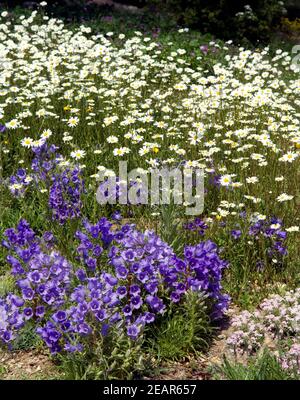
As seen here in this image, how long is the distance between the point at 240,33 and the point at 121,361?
966 cm

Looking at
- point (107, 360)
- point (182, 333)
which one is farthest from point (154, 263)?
point (107, 360)

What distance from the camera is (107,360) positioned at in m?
3.45

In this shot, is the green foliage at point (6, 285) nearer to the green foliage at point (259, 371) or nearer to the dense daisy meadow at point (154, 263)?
the dense daisy meadow at point (154, 263)

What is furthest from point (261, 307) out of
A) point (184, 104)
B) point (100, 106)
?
point (100, 106)

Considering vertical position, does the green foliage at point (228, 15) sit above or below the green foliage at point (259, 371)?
above

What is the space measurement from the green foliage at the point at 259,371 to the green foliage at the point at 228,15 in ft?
31.0

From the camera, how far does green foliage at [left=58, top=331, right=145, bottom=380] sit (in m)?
3.36

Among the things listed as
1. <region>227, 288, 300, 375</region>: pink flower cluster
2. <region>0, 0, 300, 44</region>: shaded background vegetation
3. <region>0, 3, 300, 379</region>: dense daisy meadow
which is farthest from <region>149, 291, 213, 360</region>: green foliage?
<region>0, 0, 300, 44</region>: shaded background vegetation

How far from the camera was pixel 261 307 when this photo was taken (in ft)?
13.3

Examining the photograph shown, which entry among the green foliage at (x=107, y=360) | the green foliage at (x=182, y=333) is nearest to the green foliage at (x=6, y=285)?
the green foliage at (x=107, y=360)

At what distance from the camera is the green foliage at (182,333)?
368 centimetres

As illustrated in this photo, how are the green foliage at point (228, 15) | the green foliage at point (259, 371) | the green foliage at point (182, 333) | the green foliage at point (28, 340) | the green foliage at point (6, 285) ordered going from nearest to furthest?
the green foliage at point (259, 371), the green foliage at point (182, 333), the green foliage at point (28, 340), the green foliage at point (6, 285), the green foliage at point (228, 15)

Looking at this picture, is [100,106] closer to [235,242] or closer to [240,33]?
[235,242]

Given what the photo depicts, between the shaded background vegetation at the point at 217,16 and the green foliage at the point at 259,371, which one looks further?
the shaded background vegetation at the point at 217,16
